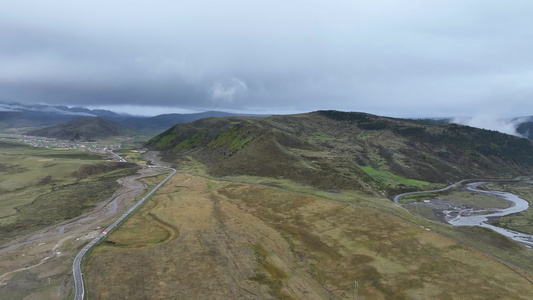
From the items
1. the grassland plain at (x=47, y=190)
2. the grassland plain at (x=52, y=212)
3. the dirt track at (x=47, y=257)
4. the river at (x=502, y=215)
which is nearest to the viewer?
the dirt track at (x=47, y=257)

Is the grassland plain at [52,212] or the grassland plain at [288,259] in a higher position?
the grassland plain at [288,259]

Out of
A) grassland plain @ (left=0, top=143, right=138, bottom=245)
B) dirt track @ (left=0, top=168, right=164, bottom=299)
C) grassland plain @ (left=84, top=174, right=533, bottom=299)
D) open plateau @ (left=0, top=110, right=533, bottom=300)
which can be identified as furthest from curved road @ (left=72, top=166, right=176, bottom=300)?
grassland plain @ (left=0, top=143, right=138, bottom=245)

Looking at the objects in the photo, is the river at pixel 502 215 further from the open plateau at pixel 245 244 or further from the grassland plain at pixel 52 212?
the grassland plain at pixel 52 212

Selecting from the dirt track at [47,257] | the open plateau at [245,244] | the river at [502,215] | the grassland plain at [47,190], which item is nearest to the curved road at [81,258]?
the open plateau at [245,244]

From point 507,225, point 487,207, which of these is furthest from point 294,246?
point 487,207

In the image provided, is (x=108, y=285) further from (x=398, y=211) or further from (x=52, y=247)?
(x=398, y=211)

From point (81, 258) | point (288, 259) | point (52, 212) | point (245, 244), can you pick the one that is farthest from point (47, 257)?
point (288, 259)

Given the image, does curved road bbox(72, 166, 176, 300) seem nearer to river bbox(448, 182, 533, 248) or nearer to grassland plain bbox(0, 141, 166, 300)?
grassland plain bbox(0, 141, 166, 300)

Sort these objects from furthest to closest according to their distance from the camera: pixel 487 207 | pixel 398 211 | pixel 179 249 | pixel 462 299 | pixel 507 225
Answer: pixel 487 207
pixel 507 225
pixel 398 211
pixel 179 249
pixel 462 299

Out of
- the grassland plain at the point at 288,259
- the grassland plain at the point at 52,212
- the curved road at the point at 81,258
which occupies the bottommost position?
the grassland plain at the point at 52,212

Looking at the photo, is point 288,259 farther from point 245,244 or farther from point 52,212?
point 52,212
